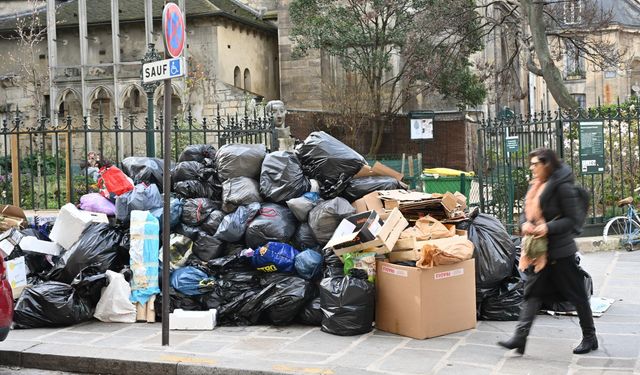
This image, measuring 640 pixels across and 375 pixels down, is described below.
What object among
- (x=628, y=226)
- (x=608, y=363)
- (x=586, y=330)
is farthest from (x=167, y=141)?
(x=628, y=226)

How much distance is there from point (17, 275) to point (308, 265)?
2.95 metres

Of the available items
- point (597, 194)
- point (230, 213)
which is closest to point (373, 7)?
point (597, 194)

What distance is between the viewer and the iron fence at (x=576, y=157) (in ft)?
38.0

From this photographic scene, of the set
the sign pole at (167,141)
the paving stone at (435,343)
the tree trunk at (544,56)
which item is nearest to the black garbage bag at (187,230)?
the sign pole at (167,141)

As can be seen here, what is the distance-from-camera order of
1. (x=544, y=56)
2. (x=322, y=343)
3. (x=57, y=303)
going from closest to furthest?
(x=322, y=343) → (x=57, y=303) → (x=544, y=56)

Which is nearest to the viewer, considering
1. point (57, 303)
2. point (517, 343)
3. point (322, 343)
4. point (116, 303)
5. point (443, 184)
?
point (517, 343)

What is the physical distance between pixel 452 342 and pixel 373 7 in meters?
19.9

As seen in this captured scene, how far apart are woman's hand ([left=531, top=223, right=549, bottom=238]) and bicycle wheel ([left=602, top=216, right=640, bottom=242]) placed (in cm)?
592

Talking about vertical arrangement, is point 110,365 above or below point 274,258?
below

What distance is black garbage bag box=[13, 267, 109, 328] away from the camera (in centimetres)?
733

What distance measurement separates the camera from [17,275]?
7.60m

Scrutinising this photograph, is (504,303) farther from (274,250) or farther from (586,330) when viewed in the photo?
(274,250)

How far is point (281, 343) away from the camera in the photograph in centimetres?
662

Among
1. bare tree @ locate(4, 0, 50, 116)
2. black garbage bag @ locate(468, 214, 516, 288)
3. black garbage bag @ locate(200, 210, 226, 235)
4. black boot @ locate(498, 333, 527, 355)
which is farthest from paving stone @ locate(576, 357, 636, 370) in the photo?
bare tree @ locate(4, 0, 50, 116)
